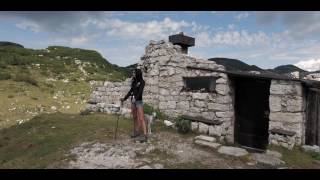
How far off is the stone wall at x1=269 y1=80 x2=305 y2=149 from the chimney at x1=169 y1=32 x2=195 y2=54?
4.58 m

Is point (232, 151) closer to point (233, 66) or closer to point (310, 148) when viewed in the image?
point (310, 148)

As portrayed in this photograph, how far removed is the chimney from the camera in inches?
605

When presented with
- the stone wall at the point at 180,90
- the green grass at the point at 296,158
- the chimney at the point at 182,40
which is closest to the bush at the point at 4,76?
the stone wall at the point at 180,90

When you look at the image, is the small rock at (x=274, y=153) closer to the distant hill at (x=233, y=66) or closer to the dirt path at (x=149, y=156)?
the dirt path at (x=149, y=156)

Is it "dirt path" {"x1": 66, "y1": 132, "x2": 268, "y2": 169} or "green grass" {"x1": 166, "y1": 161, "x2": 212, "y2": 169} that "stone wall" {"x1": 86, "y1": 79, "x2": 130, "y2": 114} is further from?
"green grass" {"x1": 166, "y1": 161, "x2": 212, "y2": 169}

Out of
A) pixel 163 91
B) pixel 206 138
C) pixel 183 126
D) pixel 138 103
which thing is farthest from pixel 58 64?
pixel 138 103

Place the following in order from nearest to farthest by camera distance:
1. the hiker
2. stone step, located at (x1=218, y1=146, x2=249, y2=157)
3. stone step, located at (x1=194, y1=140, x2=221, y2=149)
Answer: stone step, located at (x1=218, y1=146, x2=249, y2=157)
the hiker
stone step, located at (x1=194, y1=140, x2=221, y2=149)

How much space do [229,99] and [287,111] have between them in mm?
2241

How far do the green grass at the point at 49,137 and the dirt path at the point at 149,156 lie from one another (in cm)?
60

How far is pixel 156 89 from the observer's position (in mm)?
15203

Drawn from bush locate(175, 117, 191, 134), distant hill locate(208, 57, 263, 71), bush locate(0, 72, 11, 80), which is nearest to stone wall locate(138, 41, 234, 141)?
bush locate(175, 117, 191, 134)

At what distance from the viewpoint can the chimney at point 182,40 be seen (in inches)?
605

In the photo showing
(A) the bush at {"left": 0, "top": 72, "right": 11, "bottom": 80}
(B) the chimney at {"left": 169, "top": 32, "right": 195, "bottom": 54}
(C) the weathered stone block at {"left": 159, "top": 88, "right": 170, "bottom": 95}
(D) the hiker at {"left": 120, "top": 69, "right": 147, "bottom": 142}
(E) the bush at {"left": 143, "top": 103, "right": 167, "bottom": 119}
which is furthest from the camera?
(A) the bush at {"left": 0, "top": 72, "right": 11, "bottom": 80}

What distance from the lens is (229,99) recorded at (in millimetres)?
13422
